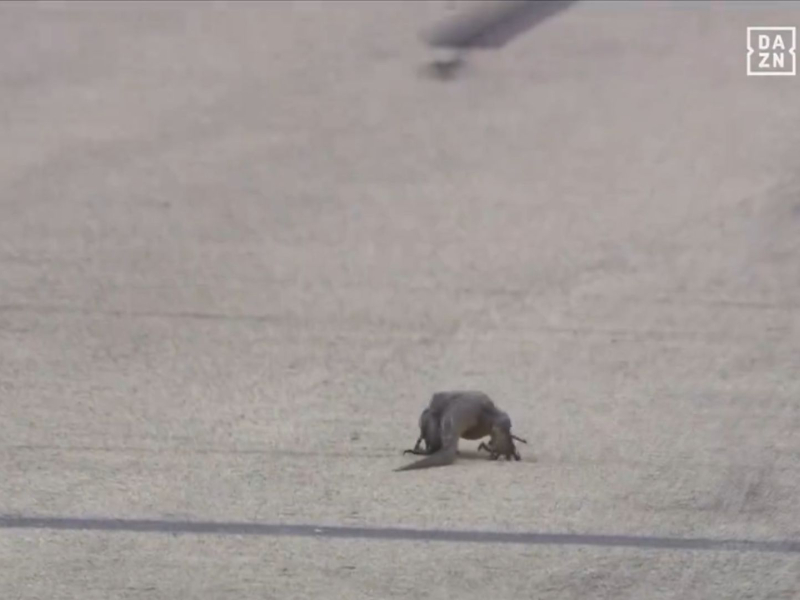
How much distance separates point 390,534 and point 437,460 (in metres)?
0.80

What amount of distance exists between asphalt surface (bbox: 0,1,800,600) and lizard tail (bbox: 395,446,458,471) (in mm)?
62

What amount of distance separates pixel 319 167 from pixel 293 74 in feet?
8.54

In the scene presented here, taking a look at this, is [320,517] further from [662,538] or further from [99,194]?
[99,194]

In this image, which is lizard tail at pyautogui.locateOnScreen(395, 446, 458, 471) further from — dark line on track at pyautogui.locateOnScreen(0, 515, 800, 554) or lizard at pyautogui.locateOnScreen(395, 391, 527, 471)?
dark line on track at pyautogui.locateOnScreen(0, 515, 800, 554)

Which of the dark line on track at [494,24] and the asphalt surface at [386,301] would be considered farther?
the dark line on track at [494,24]

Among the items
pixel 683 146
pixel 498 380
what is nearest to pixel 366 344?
pixel 498 380

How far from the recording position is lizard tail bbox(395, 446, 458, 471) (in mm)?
6203

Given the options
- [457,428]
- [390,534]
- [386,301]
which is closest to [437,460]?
[457,428]

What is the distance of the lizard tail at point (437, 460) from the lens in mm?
6203

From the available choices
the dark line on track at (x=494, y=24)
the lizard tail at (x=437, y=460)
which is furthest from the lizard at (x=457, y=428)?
the dark line on track at (x=494, y=24)

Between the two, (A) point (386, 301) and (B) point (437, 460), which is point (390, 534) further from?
(A) point (386, 301)

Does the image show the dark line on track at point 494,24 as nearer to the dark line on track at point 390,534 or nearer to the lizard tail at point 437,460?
the lizard tail at point 437,460

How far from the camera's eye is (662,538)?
18.3 ft

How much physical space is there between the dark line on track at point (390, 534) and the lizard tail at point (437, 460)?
65 centimetres
